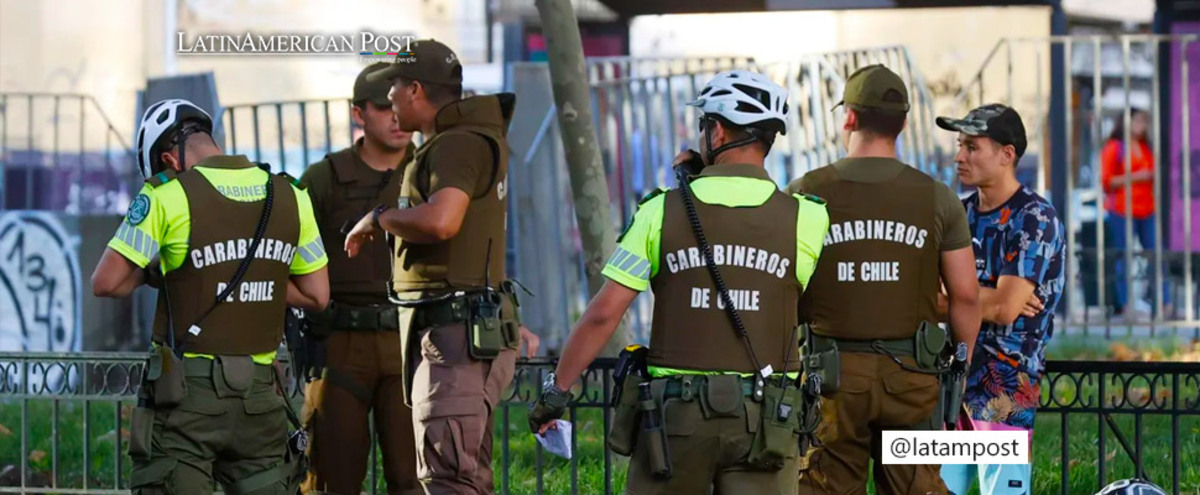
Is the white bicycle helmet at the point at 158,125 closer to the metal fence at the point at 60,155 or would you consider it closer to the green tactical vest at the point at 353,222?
the green tactical vest at the point at 353,222

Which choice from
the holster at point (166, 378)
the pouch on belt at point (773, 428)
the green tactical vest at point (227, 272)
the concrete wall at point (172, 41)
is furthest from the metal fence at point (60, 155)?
the pouch on belt at point (773, 428)

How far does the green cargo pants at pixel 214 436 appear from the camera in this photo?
564cm

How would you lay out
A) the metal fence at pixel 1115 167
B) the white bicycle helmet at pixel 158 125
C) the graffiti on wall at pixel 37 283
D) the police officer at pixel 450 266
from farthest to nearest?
1. the metal fence at pixel 1115 167
2. the graffiti on wall at pixel 37 283
3. the police officer at pixel 450 266
4. the white bicycle helmet at pixel 158 125

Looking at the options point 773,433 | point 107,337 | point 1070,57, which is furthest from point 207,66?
point 773,433

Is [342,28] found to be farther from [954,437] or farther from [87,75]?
[954,437]

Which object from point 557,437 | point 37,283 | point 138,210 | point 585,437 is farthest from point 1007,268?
point 37,283

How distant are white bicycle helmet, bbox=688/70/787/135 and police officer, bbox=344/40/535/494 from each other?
48.2 inches

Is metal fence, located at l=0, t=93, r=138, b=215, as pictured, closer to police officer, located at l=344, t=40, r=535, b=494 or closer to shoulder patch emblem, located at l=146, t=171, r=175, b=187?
police officer, located at l=344, t=40, r=535, b=494

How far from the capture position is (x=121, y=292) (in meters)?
5.62

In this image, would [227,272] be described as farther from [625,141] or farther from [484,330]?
[625,141]

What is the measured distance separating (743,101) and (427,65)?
159 centimetres

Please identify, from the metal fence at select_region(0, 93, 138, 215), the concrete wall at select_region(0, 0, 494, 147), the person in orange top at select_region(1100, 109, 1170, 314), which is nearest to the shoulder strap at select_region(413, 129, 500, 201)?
the concrete wall at select_region(0, 0, 494, 147)

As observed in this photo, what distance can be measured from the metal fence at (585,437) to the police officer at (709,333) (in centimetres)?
206

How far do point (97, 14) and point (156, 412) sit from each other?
742 centimetres
